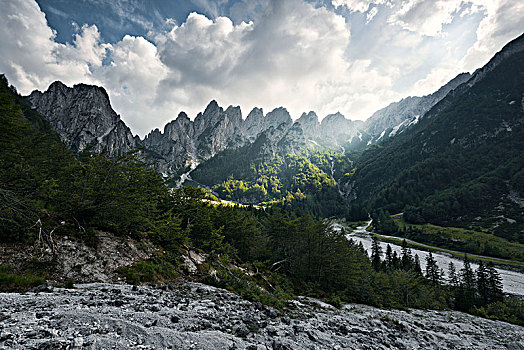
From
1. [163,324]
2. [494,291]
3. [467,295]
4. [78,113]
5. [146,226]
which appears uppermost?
[78,113]

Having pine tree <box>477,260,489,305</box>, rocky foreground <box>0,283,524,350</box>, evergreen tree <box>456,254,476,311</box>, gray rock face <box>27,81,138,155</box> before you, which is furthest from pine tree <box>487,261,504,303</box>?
gray rock face <box>27,81,138,155</box>

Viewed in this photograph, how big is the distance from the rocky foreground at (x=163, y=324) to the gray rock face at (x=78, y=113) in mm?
189326

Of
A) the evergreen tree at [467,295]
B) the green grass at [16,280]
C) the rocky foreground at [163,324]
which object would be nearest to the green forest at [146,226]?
the green grass at [16,280]

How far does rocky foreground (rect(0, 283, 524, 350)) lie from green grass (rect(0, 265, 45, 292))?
1039mm

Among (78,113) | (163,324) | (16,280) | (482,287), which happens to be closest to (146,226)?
(16,280)

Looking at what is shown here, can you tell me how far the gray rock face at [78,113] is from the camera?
168m

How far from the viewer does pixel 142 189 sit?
18.6 metres

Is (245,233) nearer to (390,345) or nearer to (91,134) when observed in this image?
(390,345)

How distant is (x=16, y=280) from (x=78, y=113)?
227 meters

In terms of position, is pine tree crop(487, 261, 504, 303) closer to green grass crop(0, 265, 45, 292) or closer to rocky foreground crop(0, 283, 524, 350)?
rocky foreground crop(0, 283, 524, 350)

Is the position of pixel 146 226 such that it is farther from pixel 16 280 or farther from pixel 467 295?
pixel 467 295

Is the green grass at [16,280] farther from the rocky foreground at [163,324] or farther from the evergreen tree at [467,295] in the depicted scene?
the evergreen tree at [467,295]

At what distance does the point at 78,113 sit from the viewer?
6890 inches

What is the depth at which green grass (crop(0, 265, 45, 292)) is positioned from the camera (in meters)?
8.20
